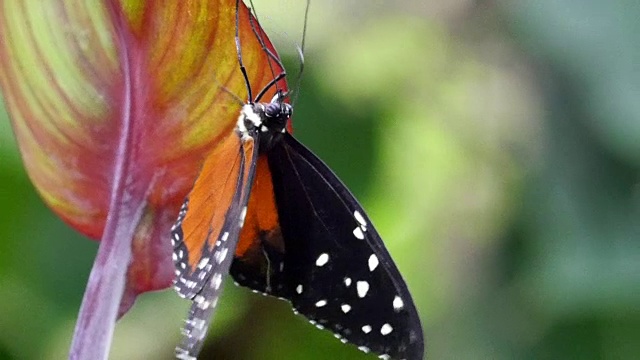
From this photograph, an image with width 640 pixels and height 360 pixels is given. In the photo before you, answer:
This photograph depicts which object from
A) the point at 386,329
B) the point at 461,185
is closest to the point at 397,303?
the point at 386,329

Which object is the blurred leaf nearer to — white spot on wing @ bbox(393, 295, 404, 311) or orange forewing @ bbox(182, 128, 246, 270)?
orange forewing @ bbox(182, 128, 246, 270)

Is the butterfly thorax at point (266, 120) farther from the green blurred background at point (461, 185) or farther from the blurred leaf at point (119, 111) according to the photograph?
the green blurred background at point (461, 185)

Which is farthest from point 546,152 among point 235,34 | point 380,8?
point 235,34

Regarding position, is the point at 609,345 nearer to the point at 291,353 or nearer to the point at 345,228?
the point at 291,353

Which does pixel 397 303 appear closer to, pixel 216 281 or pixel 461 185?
pixel 216 281

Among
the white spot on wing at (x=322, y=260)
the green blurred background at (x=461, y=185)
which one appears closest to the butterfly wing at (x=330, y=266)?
the white spot on wing at (x=322, y=260)

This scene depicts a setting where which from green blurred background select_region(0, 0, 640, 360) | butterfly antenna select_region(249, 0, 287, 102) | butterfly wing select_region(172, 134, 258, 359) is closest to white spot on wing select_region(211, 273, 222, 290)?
butterfly wing select_region(172, 134, 258, 359)
